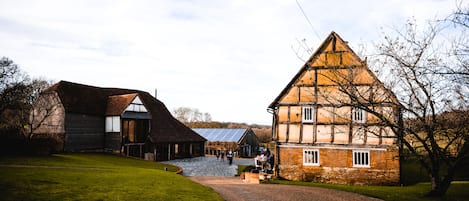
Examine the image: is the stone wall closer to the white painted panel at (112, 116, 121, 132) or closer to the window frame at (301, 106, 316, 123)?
the window frame at (301, 106, 316, 123)

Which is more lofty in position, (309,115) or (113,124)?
(309,115)

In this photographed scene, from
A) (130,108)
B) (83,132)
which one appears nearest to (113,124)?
(130,108)

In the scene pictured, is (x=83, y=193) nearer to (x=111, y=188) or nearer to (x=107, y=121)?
(x=111, y=188)

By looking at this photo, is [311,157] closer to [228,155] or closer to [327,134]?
[327,134]

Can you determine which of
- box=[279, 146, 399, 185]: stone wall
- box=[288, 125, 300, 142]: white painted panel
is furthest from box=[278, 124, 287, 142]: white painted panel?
box=[279, 146, 399, 185]: stone wall

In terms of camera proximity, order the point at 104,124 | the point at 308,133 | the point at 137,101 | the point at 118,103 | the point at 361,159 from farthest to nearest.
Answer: the point at 118,103
the point at 137,101
the point at 104,124
the point at 308,133
the point at 361,159

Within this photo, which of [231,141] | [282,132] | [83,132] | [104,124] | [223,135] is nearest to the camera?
[282,132]

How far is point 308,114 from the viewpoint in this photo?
932 inches

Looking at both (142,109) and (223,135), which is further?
(223,135)

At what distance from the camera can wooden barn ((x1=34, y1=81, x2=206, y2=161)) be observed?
3484 centimetres

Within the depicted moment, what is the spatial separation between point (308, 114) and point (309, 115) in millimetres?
95

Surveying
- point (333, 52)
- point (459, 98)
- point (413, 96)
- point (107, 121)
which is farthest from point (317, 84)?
point (107, 121)

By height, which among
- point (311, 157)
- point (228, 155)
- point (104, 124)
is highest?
point (104, 124)

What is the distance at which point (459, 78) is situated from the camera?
1171 cm
